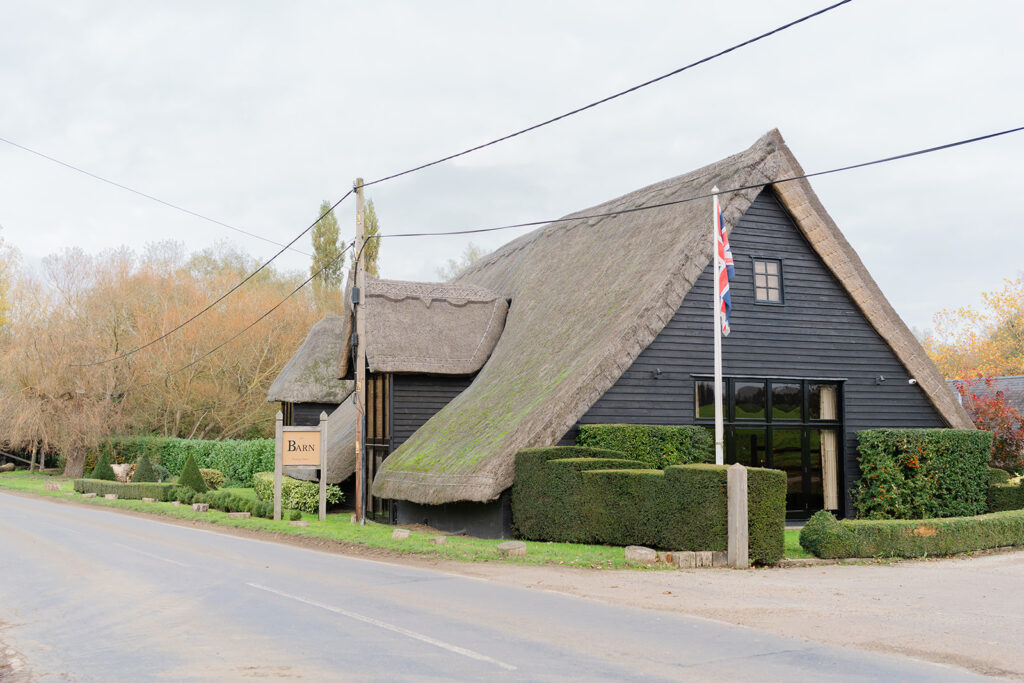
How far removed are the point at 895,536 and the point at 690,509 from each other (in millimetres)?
3850

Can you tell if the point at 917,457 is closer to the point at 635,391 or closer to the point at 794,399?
the point at 794,399

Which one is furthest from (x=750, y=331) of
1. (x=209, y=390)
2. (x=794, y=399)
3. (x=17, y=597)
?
(x=209, y=390)

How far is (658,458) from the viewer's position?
19.1 meters

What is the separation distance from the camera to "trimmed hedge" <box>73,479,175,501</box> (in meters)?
31.8

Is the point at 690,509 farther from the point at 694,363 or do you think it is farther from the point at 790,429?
the point at 790,429

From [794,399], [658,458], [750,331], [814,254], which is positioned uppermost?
[814,254]

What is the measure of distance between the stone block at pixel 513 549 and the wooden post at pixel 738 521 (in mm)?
3351

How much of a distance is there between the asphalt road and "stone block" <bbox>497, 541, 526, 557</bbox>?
1.62 m

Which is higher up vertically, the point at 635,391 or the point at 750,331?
the point at 750,331

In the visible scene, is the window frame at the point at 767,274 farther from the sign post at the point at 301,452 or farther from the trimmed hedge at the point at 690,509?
the sign post at the point at 301,452

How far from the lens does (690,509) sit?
14539 mm

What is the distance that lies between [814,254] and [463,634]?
15764mm

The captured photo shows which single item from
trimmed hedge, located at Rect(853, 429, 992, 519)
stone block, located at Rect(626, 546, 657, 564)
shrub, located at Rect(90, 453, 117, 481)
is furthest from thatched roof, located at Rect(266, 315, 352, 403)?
stone block, located at Rect(626, 546, 657, 564)

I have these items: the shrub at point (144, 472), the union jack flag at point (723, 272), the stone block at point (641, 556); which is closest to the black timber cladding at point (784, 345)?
the union jack flag at point (723, 272)
